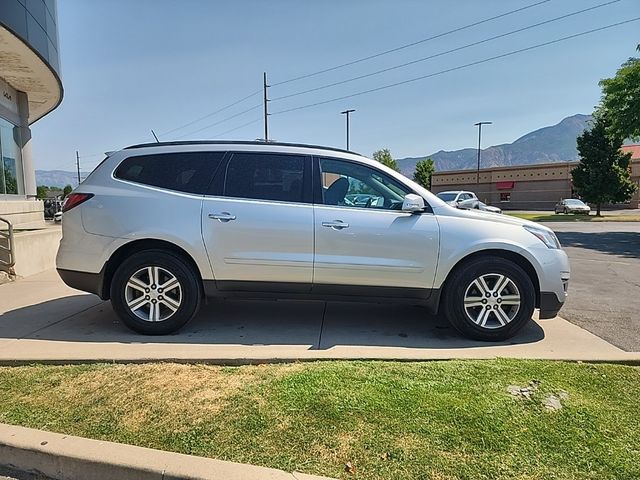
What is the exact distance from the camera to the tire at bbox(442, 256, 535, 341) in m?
4.45

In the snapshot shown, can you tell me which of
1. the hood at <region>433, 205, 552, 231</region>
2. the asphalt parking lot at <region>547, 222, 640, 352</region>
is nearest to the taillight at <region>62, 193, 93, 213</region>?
the hood at <region>433, 205, 552, 231</region>

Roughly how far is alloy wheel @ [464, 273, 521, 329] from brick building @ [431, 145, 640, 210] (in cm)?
5283

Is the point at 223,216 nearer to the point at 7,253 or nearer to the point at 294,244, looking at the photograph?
the point at 294,244

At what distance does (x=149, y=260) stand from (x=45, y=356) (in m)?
1.23

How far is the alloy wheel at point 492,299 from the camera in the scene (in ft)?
14.6

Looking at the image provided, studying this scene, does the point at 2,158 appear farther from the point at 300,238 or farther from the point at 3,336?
the point at 300,238

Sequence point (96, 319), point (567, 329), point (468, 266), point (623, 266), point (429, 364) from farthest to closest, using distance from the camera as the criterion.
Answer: point (623, 266)
point (96, 319)
point (567, 329)
point (468, 266)
point (429, 364)

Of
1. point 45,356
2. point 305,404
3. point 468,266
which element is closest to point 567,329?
point 468,266

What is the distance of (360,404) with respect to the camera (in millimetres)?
3031

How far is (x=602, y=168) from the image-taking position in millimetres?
31781

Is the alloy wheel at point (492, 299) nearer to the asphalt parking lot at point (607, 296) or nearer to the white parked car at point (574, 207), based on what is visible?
the asphalt parking lot at point (607, 296)

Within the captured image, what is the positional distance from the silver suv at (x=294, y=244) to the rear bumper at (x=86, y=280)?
0.05 ft

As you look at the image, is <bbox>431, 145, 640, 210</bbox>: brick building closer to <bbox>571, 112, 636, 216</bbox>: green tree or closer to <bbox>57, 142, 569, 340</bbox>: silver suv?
<bbox>571, 112, 636, 216</bbox>: green tree

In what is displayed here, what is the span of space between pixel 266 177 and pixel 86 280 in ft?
7.13
